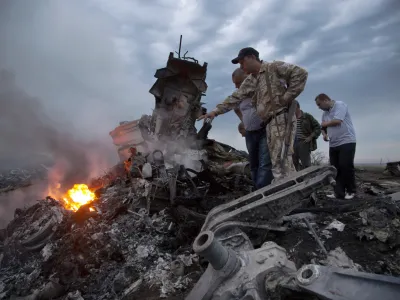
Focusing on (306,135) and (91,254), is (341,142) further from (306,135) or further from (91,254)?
(91,254)

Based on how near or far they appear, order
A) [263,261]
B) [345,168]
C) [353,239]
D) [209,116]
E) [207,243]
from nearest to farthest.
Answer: [207,243] < [263,261] < [353,239] < [209,116] < [345,168]

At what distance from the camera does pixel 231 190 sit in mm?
5375

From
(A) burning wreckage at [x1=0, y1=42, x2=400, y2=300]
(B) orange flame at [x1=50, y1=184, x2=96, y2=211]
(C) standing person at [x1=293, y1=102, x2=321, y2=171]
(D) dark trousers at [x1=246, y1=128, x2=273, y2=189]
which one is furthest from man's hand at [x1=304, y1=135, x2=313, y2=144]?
(B) orange flame at [x1=50, y1=184, x2=96, y2=211]

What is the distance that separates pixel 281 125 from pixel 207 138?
626 cm

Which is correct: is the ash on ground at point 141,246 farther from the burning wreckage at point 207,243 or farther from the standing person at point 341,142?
the standing person at point 341,142

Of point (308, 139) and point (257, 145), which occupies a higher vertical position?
point (308, 139)

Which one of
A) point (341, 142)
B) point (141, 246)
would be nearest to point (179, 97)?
point (341, 142)

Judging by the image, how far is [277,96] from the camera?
351cm

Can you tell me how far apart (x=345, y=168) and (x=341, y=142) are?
0.42 meters

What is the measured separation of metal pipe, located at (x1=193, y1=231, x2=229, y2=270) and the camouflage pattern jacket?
2.26 meters

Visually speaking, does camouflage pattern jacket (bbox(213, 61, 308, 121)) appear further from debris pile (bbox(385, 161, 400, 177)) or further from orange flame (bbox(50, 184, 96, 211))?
debris pile (bbox(385, 161, 400, 177))

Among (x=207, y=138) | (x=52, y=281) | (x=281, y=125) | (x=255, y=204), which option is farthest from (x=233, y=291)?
(x=207, y=138)

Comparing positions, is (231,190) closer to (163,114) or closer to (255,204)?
(255,204)

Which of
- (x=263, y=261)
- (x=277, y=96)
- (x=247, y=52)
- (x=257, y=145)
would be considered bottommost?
(x=263, y=261)
